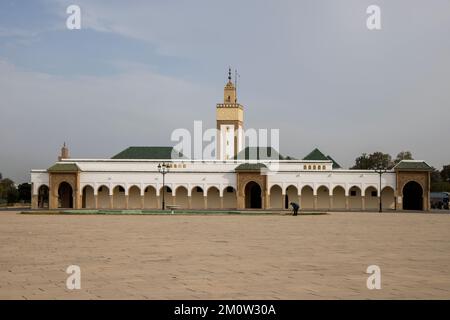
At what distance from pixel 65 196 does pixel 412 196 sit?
118 ft

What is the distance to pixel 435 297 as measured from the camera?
8.05m

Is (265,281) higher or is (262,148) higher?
(262,148)

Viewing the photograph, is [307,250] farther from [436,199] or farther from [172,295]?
[436,199]

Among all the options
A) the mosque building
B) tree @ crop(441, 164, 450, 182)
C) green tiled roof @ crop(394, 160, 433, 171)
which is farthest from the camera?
tree @ crop(441, 164, 450, 182)

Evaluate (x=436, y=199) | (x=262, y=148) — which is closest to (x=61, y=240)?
(x=262, y=148)

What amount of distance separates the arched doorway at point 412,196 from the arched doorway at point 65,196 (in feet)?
113

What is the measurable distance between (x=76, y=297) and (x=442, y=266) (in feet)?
23.7

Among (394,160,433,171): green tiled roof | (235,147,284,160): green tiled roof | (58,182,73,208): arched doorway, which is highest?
(235,147,284,160): green tiled roof

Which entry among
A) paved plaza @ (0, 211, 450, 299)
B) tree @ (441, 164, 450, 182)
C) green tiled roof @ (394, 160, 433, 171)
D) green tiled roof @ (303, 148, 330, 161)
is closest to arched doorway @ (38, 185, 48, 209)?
green tiled roof @ (303, 148, 330, 161)

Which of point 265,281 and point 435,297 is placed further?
point 265,281

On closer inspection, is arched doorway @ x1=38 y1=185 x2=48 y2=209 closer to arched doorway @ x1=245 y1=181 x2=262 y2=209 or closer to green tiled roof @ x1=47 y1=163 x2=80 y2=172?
green tiled roof @ x1=47 y1=163 x2=80 y2=172

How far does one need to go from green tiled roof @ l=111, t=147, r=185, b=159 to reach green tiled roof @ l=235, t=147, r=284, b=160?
6865 mm

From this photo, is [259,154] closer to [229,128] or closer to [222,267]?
[229,128]

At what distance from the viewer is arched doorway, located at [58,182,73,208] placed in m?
62.3
